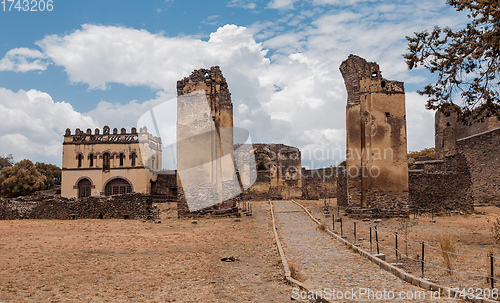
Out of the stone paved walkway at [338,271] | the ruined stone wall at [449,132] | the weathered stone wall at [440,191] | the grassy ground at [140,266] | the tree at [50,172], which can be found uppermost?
the ruined stone wall at [449,132]

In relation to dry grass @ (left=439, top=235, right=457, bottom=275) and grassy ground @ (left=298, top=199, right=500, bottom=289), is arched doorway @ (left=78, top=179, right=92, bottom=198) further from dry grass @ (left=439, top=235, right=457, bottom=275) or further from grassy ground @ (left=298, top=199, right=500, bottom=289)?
dry grass @ (left=439, top=235, right=457, bottom=275)

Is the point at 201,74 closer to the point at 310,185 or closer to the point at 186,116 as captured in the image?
the point at 186,116

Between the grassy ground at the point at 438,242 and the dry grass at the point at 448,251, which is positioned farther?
the dry grass at the point at 448,251

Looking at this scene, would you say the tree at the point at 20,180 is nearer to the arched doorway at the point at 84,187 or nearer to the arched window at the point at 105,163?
the arched doorway at the point at 84,187

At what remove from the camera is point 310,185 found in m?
39.1

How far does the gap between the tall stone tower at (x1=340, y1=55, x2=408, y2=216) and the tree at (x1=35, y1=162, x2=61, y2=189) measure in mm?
43436

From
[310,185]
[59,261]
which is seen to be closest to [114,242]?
[59,261]

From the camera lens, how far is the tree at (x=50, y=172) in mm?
53562

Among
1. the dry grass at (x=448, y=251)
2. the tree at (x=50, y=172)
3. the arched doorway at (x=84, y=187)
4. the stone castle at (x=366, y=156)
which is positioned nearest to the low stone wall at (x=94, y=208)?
the stone castle at (x=366, y=156)

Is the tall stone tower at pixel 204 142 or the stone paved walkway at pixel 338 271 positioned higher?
the tall stone tower at pixel 204 142

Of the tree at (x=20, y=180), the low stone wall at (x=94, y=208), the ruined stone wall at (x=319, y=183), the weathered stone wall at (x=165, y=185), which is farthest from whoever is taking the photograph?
the weathered stone wall at (x=165, y=185)

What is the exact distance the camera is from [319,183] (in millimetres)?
39375

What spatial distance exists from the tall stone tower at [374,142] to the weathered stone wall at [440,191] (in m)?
2.10

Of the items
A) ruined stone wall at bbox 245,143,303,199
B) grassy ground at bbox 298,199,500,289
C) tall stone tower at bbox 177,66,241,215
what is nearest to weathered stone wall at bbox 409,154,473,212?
grassy ground at bbox 298,199,500,289
